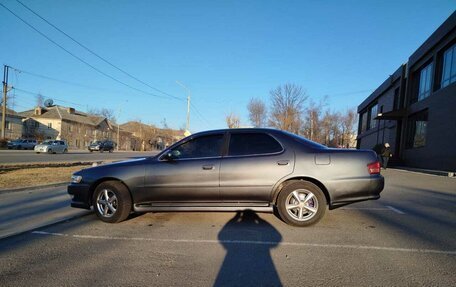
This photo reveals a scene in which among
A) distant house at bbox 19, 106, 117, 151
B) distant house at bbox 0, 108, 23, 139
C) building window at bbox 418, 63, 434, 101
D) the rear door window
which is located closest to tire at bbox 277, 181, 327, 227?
the rear door window

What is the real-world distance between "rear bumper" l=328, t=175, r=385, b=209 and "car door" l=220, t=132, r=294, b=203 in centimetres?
79

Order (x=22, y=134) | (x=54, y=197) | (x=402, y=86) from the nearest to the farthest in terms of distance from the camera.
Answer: (x=54, y=197), (x=402, y=86), (x=22, y=134)

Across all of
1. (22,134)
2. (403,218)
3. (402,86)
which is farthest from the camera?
(22,134)

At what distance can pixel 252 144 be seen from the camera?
216 inches

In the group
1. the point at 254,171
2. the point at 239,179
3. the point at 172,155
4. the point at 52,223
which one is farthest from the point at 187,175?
the point at 52,223

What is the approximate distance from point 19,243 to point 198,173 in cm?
275

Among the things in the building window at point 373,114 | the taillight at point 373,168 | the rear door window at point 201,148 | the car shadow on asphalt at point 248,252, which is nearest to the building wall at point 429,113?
the building window at point 373,114

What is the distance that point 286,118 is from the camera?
184ft

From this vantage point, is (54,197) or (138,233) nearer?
(138,233)

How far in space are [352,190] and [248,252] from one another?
7.15 ft

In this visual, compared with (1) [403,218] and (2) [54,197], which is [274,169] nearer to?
(1) [403,218]

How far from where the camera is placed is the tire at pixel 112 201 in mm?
5473

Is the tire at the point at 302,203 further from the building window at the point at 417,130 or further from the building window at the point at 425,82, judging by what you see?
the building window at the point at 425,82

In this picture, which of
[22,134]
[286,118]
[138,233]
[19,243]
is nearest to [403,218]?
[138,233]
